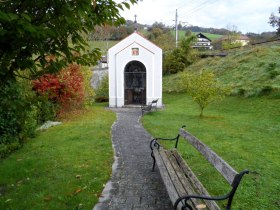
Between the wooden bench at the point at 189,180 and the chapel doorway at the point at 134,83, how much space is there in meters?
17.1

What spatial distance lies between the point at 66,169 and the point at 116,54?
16.6 meters

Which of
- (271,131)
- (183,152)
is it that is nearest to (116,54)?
(271,131)

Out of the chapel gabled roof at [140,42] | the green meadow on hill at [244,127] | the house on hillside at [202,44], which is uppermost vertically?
the house on hillside at [202,44]

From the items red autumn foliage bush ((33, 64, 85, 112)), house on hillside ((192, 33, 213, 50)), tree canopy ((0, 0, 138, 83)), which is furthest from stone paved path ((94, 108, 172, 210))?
house on hillside ((192, 33, 213, 50))

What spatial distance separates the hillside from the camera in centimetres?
1950

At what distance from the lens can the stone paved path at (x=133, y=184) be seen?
4.75 metres

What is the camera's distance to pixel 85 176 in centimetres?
618

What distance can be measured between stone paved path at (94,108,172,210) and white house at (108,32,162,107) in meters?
13.4

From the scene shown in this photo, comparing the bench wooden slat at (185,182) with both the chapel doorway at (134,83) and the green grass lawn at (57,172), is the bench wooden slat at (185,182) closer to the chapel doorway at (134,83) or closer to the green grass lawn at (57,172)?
the green grass lawn at (57,172)

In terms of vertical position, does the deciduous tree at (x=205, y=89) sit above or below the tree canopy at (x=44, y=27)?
below

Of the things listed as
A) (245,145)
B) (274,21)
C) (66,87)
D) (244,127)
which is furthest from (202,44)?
(245,145)

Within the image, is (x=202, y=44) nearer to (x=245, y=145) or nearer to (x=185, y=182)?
(x=245, y=145)

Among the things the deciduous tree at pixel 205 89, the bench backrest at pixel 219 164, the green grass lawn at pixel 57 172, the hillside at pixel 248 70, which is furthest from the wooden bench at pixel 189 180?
the hillside at pixel 248 70

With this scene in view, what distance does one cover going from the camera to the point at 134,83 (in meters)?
23.4
